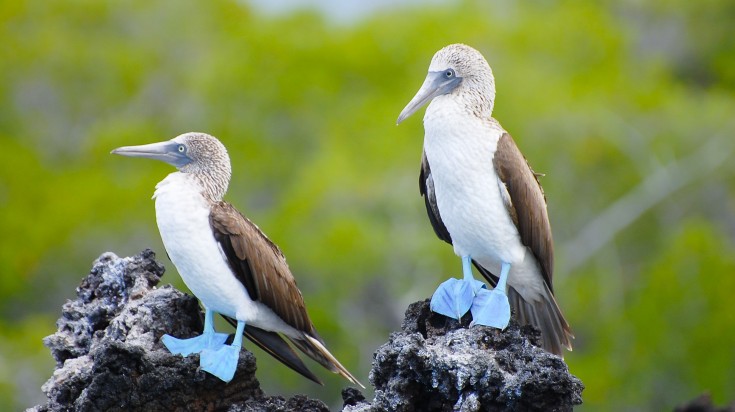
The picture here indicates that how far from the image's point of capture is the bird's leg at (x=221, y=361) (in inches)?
248

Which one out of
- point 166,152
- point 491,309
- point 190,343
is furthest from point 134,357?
point 491,309

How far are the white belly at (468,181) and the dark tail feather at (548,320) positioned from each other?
49 centimetres

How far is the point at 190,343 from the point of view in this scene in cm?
647

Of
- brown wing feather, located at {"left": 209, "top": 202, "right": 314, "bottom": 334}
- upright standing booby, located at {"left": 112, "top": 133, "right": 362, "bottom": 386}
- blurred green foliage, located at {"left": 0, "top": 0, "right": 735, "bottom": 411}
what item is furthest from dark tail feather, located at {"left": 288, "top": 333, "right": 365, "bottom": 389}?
blurred green foliage, located at {"left": 0, "top": 0, "right": 735, "bottom": 411}

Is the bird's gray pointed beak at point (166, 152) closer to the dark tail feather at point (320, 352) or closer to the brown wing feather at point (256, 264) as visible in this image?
the brown wing feather at point (256, 264)

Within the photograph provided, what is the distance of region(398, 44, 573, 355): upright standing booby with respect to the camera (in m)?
6.39

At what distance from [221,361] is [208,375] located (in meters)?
0.13

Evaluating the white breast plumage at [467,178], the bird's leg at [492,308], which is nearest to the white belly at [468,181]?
the white breast plumage at [467,178]

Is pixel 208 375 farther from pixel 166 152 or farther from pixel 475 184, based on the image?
pixel 475 184

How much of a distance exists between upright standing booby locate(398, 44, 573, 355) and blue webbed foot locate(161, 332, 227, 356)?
1140mm

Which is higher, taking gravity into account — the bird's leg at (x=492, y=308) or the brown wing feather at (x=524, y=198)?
the brown wing feather at (x=524, y=198)

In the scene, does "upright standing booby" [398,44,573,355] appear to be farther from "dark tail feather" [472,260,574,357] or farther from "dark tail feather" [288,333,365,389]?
"dark tail feather" [288,333,365,389]

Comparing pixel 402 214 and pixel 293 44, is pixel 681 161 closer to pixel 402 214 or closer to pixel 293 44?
pixel 402 214

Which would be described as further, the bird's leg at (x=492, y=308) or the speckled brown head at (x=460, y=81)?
the speckled brown head at (x=460, y=81)
